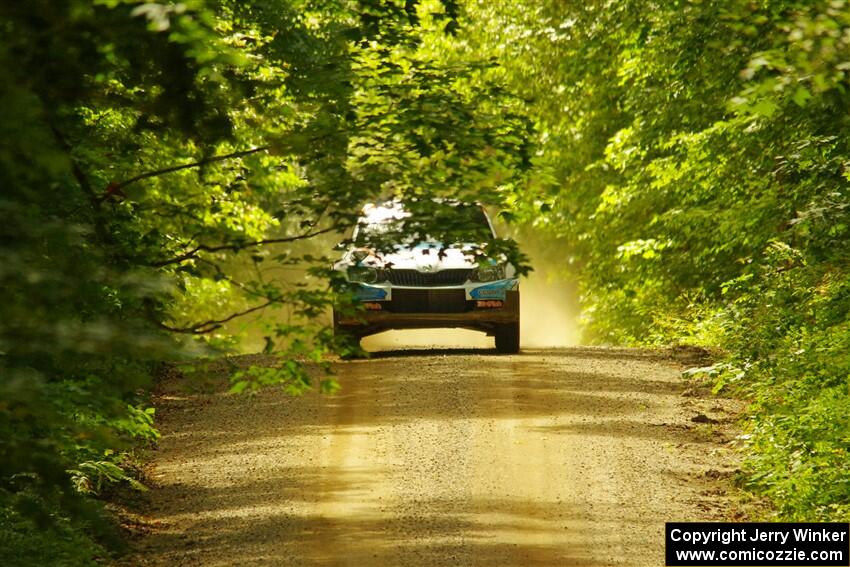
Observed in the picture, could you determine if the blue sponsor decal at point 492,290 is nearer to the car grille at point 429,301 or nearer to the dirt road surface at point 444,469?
the car grille at point 429,301

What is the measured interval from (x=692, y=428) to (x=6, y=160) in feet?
36.2

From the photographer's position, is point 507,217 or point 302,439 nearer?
point 507,217

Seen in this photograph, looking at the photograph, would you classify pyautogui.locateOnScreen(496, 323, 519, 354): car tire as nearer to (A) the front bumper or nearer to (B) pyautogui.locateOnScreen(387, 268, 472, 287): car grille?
(A) the front bumper

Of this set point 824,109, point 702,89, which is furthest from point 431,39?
point 824,109

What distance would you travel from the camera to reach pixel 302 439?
46.1 ft

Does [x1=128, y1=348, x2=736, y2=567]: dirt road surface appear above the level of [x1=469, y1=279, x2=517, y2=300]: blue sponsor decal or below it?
below

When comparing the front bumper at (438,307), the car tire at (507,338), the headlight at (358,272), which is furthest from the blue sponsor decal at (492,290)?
the headlight at (358,272)

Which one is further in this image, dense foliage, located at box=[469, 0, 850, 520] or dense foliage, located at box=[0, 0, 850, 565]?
dense foliage, located at box=[469, 0, 850, 520]

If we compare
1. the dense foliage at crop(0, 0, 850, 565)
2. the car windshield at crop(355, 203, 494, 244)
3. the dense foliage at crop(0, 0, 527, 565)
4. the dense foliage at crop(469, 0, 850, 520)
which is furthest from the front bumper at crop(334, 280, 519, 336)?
the car windshield at crop(355, 203, 494, 244)

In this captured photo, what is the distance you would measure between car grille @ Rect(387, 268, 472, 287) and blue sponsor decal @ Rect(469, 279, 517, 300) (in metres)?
0.24

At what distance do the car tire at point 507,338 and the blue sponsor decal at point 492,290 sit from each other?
0.74 meters

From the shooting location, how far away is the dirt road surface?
9.98 m

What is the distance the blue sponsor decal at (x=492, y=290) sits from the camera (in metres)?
18.2

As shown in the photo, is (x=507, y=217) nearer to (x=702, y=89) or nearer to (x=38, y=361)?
(x=38, y=361)
